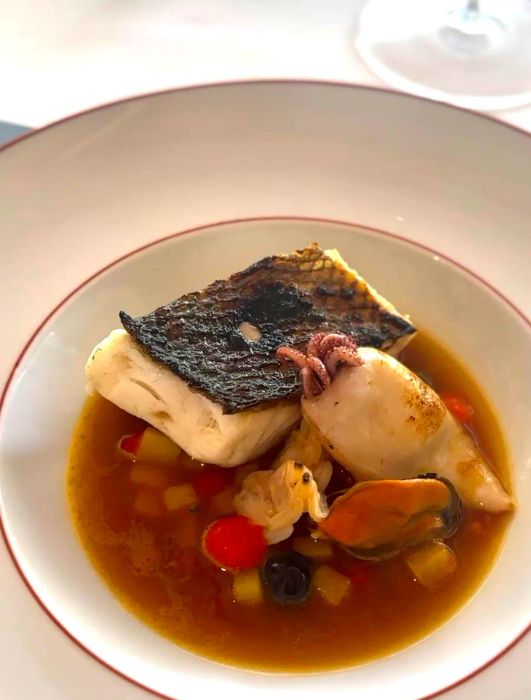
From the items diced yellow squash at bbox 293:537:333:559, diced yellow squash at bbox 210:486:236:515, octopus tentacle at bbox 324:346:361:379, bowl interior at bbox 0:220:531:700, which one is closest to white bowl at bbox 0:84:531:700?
bowl interior at bbox 0:220:531:700

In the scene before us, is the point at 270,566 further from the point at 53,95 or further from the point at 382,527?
the point at 53,95

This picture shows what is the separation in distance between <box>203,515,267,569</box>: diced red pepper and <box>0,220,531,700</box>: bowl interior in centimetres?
29

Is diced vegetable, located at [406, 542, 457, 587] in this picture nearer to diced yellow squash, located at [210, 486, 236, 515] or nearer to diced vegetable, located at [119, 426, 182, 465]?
diced yellow squash, located at [210, 486, 236, 515]

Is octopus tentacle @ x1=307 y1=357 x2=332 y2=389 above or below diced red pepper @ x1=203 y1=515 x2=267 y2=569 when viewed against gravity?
above

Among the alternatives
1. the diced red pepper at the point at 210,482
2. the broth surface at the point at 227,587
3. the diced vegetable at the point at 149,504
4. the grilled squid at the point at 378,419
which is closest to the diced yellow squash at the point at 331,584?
the broth surface at the point at 227,587

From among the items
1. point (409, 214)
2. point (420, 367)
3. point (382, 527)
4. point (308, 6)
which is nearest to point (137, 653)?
point (382, 527)

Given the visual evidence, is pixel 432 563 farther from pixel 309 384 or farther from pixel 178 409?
pixel 178 409

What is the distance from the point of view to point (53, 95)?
2.91 metres

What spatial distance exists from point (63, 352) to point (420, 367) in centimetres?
110

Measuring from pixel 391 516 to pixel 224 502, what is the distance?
1.59 feet

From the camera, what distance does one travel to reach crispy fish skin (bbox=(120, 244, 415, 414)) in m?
2.05

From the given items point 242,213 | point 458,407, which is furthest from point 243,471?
point 242,213

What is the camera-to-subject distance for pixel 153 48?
3.14 metres

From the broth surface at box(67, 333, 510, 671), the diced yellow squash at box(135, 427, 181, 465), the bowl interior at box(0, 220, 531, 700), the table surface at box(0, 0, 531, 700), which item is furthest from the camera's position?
the table surface at box(0, 0, 531, 700)
